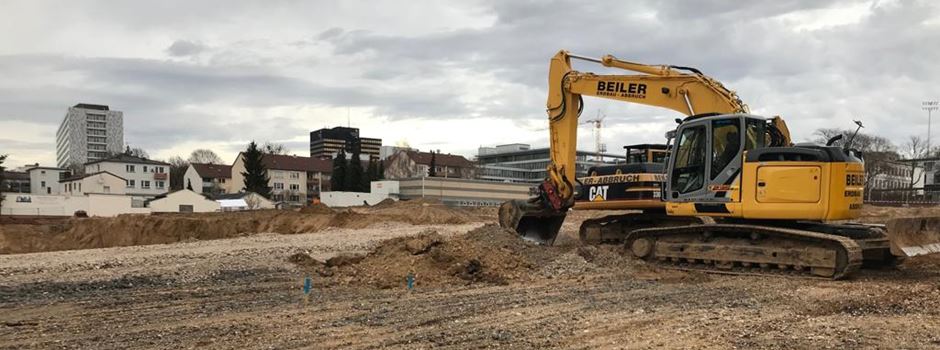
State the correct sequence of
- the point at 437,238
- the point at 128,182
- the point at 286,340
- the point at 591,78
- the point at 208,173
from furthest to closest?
1. the point at 208,173
2. the point at 128,182
3. the point at 591,78
4. the point at 437,238
5. the point at 286,340

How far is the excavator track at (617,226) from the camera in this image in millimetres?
15531

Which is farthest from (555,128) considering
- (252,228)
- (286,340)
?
(252,228)

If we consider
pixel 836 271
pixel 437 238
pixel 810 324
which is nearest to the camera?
pixel 810 324

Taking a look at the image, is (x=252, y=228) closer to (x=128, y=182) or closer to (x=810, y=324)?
(x=810, y=324)

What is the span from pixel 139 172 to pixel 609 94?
271 feet

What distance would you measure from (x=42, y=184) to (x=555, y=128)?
88069 mm

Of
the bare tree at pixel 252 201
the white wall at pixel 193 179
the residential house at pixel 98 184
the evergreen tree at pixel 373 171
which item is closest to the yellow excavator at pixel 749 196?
the bare tree at pixel 252 201

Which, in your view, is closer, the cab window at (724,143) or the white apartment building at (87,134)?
the cab window at (724,143)

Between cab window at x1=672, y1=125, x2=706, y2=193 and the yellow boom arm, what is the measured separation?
1.25 m

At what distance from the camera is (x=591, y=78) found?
14.2 m

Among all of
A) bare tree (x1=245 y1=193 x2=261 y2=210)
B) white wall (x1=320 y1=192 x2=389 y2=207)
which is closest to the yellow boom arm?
bare tree (x1=245 y1=193 x2=261 y2=210)

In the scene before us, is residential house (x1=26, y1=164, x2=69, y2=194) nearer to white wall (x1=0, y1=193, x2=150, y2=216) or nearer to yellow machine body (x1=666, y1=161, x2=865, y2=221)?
white wall (x1=0, y1=193, x2=150, y2=216)

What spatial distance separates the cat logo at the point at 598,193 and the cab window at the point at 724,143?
12.0ft

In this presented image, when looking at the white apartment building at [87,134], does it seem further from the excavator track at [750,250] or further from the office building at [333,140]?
the excavator track at [750,250]
